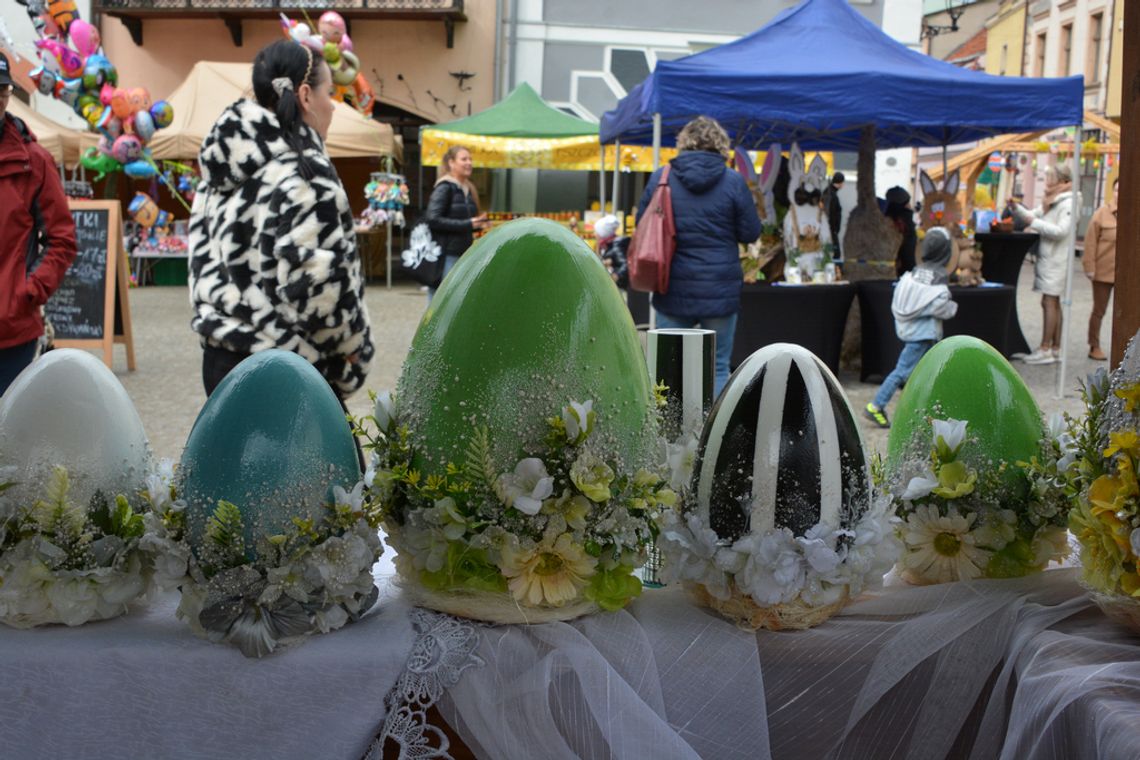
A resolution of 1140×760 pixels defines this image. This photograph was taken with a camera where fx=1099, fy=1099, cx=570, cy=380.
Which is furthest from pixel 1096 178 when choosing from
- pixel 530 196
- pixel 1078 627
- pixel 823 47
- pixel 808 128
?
pixel 1078 627

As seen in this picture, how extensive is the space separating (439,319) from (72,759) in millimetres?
620

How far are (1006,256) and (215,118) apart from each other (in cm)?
975

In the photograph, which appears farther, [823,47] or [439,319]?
[823,47]

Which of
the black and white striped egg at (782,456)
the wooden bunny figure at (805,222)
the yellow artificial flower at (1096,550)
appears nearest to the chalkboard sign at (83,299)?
the wooden bunny figure at (805,222)

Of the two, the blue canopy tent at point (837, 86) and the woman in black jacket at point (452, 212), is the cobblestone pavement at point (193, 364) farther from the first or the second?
the blue canopy tent at point (837, 86)

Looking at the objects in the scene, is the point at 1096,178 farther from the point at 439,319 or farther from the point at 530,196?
the point at 439,319

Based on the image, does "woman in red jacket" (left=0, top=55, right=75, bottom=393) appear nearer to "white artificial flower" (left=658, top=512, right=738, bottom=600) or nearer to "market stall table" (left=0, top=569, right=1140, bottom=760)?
"market stall table" (left=0, top=569, right=1140, bottom=760)

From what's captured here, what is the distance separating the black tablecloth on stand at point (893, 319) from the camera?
23.9 feet

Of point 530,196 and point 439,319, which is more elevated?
point 530,196

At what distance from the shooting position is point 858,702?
1.24 meters

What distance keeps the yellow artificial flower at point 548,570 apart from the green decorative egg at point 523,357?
0.10 metres

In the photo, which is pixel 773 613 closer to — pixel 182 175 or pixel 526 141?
pixel 526 141

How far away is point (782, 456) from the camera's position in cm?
122

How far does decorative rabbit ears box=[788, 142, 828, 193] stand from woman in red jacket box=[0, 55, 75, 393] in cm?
560
